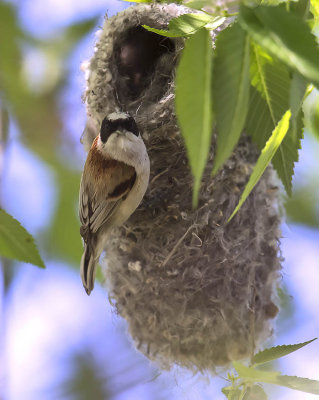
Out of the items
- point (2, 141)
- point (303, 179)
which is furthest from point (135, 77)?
point (303, 179)

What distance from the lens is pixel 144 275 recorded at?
2721mm

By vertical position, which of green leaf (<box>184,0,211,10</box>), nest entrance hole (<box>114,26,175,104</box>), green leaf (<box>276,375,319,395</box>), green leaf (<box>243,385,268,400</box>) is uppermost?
nest entrance hole (<box>114,26,175,104</box>)

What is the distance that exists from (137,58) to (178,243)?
108cm

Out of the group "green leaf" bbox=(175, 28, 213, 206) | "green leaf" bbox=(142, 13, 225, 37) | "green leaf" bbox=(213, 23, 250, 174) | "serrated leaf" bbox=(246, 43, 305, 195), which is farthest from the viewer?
"green leaf" bbox=(142, 13, 225, 37)

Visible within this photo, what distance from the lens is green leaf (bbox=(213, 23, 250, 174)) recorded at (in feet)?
3.87

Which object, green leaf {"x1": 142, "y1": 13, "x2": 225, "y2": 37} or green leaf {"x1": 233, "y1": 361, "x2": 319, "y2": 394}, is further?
green leaf {"x1": 142, "y1": 13, "x2": 225, "y2": 37}

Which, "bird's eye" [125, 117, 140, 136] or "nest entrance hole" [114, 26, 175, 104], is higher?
"nest entrance hole" [114, 26, 175, 104]

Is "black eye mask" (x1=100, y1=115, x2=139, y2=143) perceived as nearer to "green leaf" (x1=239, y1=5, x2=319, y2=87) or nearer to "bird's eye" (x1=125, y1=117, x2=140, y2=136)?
"bird's eye" (x1=125, y1=117, x2=140, y2=136)

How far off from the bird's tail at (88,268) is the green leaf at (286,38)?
1694mm

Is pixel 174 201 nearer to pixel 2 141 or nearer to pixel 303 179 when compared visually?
pixel 2 141

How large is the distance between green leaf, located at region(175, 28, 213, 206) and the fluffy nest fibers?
4.49 ft

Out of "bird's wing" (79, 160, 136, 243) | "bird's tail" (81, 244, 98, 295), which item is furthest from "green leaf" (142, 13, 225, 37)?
"bird's tail" (81, 244, 98, 295)

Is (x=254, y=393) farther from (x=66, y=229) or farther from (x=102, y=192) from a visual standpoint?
(x=66, y=229)

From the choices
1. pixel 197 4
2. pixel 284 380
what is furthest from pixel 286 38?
pixel 284 380
